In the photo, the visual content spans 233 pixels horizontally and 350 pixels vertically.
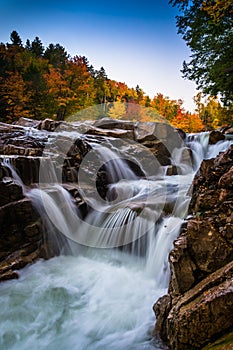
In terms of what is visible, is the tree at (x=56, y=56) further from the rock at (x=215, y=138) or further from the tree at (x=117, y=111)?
the rock at (x=215, y=138)

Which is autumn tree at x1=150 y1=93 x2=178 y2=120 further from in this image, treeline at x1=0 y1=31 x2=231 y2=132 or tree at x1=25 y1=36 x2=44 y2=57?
tree at x1=25 y1=36 x2=44 y2=57

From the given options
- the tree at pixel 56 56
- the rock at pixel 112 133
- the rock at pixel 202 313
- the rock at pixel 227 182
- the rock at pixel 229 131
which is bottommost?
the rock at pixel 202 313

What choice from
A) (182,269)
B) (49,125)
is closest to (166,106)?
(49,125)

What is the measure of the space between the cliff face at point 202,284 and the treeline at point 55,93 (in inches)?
827

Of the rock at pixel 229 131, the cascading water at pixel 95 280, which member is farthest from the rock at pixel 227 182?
the rock at pixel 229 131

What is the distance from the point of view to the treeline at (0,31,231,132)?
20.8 meters

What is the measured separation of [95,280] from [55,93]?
72.9ft

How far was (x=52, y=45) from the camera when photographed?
34344mm

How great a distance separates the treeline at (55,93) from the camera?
20.8 metres

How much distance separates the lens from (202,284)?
281 cm

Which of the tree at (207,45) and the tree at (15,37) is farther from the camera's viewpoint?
the tree at (15,37)

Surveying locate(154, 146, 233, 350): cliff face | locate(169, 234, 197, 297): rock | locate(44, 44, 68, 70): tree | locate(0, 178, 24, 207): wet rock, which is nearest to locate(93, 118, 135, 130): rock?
locate(0, 178, 24, 207): wet rock

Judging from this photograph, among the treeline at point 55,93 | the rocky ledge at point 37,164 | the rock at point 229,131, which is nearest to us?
the rocky ledge at point 37,164

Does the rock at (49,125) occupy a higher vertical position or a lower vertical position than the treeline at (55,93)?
lower
